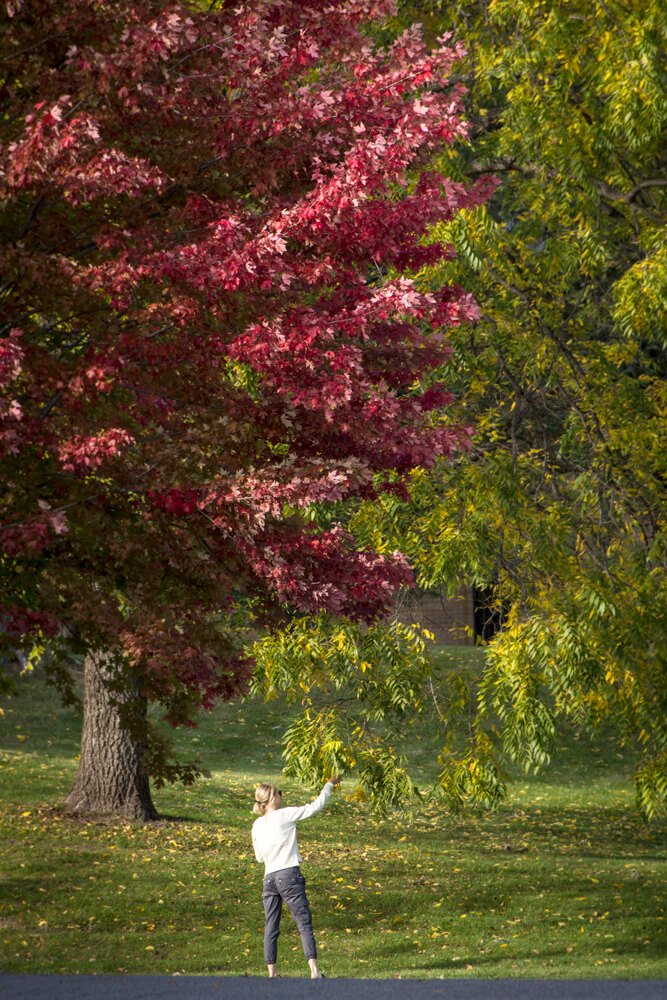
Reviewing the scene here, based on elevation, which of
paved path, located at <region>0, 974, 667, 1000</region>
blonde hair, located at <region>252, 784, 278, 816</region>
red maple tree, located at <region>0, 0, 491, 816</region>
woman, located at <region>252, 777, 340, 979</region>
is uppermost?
red maple tree, located at <region>0, 0, 491, 816</region>

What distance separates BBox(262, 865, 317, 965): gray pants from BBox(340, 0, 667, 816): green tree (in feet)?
7.07

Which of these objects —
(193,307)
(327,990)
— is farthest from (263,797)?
(193,307)

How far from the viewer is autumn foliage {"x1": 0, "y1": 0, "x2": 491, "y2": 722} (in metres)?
6.21

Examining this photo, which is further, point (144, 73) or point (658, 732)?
point (658, 732)

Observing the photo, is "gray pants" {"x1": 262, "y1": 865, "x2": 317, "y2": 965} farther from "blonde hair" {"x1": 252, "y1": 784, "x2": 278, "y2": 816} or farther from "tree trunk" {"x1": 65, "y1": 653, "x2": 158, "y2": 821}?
"tree trunk" {"x1": 65, "y1": 653, "x2": 158, "y2": 821}

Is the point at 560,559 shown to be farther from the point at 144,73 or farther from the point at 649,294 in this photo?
the point at 144,73

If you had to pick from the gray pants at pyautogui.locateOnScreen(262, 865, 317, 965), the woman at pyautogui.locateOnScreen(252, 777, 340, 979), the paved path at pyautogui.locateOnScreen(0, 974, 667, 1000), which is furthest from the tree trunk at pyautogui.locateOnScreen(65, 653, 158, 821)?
the paved path at pyautogui.locateOnScreen(0, 974, 667, 1000)

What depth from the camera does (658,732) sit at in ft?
33.9

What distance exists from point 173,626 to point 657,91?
5.55 metres

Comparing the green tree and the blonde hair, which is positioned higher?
the green tree

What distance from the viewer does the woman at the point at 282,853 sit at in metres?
9.38

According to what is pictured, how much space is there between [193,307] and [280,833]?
15.5 ft

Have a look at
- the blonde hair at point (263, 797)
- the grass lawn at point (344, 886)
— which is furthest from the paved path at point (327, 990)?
the grass lawn at point (344, 886)

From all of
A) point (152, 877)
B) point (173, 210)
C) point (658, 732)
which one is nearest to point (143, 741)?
point (173, 210)
